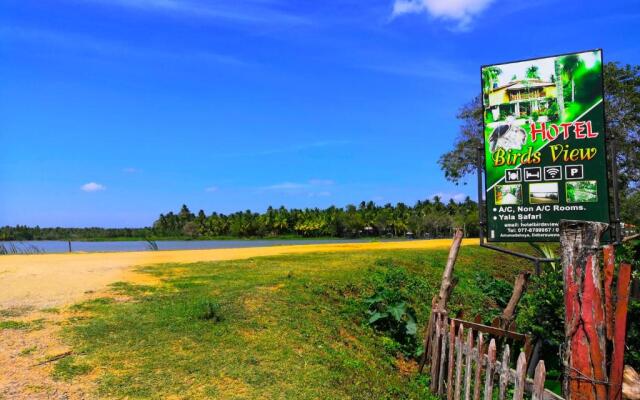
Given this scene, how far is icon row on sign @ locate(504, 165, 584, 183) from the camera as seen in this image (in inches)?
286

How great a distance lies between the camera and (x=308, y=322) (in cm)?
836

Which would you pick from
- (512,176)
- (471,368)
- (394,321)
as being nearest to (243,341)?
(394,321)

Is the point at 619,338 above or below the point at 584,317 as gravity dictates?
below

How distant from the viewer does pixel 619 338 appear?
343 centimetres

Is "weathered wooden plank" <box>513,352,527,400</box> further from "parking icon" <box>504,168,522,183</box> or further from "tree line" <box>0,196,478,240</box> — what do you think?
"tree line" <box>0,196,478,240</box>

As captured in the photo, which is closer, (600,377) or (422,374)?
(600,377)

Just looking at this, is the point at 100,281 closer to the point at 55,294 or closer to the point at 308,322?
the point at 55,294

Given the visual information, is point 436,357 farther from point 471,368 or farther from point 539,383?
point 539,383

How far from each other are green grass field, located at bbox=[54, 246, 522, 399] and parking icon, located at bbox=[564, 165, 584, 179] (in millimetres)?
3735

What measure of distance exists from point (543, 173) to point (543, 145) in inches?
16.6

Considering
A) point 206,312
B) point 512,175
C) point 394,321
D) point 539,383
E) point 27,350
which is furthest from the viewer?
point 394,321

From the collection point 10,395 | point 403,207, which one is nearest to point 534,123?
point 10,395

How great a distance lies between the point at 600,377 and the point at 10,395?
572 cm

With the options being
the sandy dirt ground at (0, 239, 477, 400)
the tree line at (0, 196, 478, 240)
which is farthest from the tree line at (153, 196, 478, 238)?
the sandy dirt ground at (0, 239, 477, 400)
